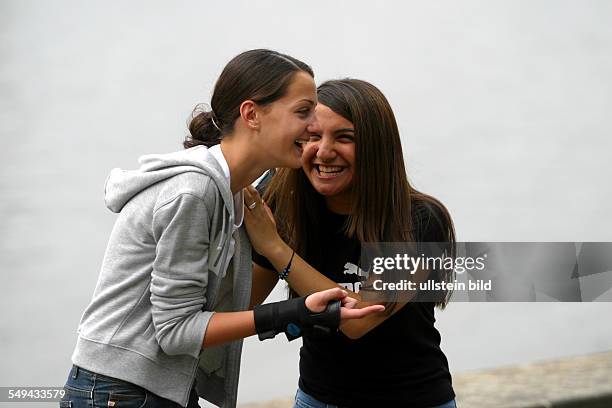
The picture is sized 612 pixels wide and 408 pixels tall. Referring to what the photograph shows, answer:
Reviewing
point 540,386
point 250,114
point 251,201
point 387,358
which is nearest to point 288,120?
point 250,114

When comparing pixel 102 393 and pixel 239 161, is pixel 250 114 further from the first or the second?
pixel 102 393

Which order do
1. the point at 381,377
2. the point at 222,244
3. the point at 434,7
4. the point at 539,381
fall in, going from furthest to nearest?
Result: the point at 434,7, the point at 539,381, the point at 381,377, the point at 222,244

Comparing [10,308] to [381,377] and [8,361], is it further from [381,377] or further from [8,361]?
[381,377]

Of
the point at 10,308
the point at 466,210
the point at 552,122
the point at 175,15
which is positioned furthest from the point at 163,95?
the point at 552,122

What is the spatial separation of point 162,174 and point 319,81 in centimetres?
174

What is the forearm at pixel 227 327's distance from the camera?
3.76 ft

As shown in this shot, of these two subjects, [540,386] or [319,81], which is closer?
[540,386]

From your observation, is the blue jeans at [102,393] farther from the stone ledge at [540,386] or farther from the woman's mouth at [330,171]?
the stone ledge at [540,386]

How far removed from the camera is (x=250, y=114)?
125cm

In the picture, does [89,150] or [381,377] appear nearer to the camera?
[381,377]

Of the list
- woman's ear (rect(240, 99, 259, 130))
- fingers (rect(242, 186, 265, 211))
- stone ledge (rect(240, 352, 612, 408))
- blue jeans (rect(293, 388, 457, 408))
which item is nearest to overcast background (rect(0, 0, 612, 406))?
stone ledge (rect(240, 352, 612, 408))

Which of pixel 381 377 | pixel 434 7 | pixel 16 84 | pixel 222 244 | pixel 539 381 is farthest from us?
pixel 434 7

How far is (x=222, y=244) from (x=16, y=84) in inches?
68.2

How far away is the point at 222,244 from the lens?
46.7 inches
